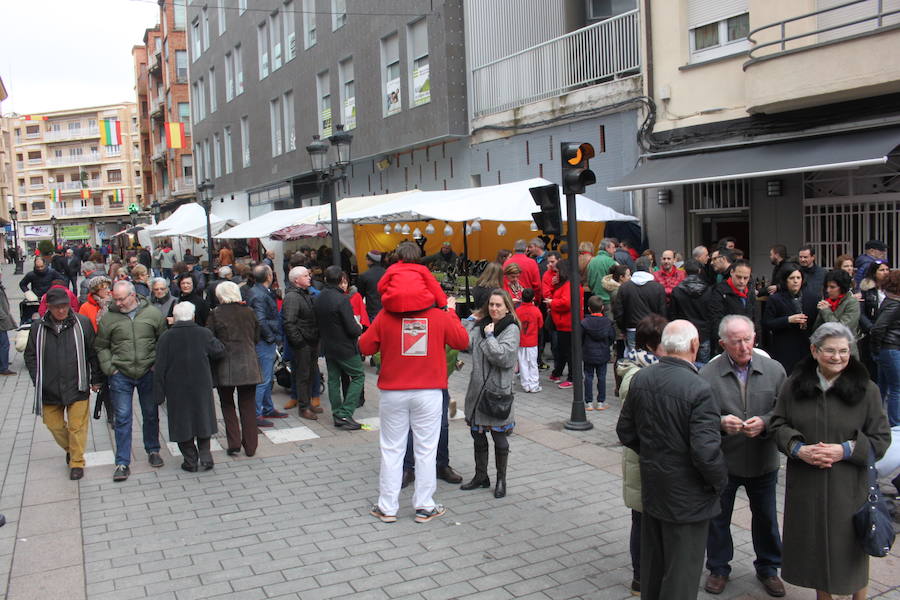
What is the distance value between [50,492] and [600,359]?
569cm

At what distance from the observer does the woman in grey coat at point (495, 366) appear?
6.00 m

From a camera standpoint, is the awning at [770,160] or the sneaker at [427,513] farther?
the awning at [770,160]

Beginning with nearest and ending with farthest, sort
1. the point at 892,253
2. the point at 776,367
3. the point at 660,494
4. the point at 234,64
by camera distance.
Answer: the point at 660,494 → the point at 776,367 → the point at 892,253 → the point at 234,64

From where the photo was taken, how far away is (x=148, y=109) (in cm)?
5678

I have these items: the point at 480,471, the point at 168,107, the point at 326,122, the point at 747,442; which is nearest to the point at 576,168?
the point at 480,471

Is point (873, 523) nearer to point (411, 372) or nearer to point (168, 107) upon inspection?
point (411, 372)

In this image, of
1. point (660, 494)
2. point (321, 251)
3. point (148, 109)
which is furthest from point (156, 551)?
point (148, 109)

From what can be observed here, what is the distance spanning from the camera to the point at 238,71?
34.2 metres

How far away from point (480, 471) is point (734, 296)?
11.6 feet

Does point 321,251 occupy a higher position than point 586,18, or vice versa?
point 586,18

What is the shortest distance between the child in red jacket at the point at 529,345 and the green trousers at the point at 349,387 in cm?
244

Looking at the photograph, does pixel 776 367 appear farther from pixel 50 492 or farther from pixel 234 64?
pixel 234 64

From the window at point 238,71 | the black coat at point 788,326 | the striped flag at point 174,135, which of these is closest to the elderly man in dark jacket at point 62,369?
the black coat at point 788,326

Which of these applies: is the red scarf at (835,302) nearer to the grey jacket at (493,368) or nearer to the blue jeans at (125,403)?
the grey jacket at (493,368)
